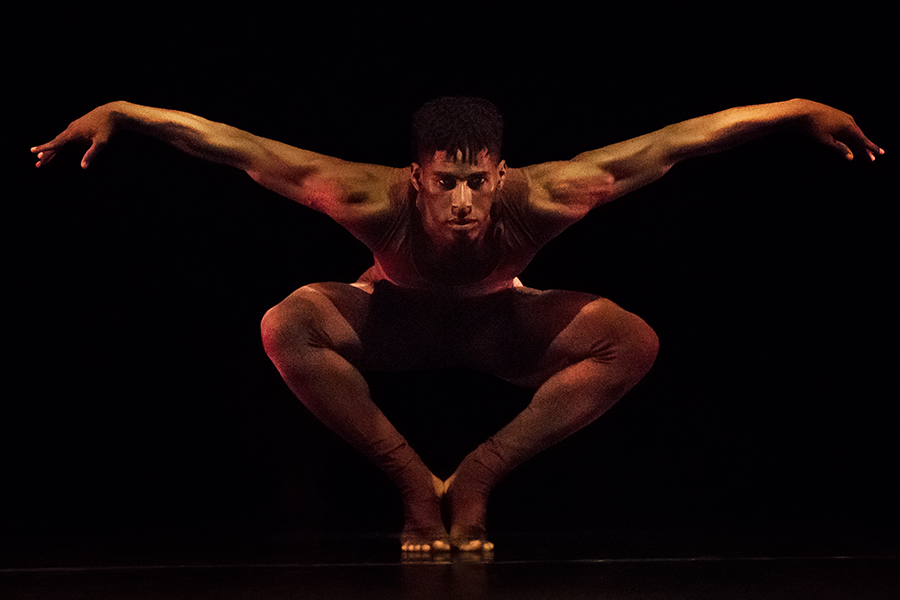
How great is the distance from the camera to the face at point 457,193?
2211 millimetres

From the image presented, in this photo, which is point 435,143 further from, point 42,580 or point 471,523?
point 42,580

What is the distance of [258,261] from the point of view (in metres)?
3.18

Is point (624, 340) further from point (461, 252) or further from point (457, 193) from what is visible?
point (457, 193)

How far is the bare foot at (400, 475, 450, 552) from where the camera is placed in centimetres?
224

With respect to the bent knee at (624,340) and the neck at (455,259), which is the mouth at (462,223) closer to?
the neck at (455,259)

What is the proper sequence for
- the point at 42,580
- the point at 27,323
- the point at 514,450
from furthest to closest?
the point at 27,323 → the point at 514,450 → the point at 42,580

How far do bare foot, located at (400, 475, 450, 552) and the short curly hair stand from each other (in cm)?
71

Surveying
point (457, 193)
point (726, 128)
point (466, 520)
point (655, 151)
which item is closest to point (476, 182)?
point (457, 193)

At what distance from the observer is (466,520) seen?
90.1 inches

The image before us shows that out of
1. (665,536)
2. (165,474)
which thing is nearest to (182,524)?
(165,474)

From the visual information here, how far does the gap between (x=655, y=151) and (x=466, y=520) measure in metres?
0.86

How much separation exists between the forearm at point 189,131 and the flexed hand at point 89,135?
0.07 ft

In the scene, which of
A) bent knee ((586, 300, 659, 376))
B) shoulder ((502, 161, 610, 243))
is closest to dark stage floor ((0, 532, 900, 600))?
bent knee ((586, 300, 659, 376))

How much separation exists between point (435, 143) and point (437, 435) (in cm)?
124
